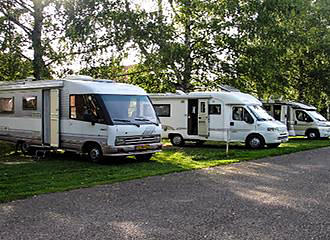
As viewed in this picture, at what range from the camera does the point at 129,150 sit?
42.6ft

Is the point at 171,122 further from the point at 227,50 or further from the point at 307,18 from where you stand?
the point at 307,18

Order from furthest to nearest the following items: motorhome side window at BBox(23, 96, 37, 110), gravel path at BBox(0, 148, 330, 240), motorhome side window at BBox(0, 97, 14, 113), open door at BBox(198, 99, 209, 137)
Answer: open door at BBox(198, 99, 209, 137) → motorhome side window at BBox(0, 97, 14, 113) → motorhome side window at BBox(23, 96, 37, 110) → gravel path at BBox(0, 148, 330, 240)

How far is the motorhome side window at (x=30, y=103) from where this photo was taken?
15.0 metres

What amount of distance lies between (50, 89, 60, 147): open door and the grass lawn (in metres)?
0.70

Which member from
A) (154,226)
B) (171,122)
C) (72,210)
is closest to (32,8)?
(171,122)

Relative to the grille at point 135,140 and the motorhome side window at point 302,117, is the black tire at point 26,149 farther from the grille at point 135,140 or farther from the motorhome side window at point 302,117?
the motorhome side window at point 302,117

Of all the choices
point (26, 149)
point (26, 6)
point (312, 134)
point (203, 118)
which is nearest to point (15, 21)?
point (26, 6)

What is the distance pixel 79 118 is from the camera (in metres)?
13.6

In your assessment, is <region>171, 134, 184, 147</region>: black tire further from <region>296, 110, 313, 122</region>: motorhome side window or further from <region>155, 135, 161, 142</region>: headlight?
<region>296, 110, 313, 122</region>: motorhome side window

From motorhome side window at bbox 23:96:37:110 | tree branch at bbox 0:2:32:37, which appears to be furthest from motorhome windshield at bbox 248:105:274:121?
tree branch at bbox 0:2:32:37

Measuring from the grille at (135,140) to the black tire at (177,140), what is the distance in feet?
21.1

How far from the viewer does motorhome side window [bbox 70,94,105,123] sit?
13051 mm

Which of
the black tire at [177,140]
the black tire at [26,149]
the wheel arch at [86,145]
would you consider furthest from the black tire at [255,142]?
the black tire at [26,149]

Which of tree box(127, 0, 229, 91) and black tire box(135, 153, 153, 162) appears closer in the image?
black tire box(135, 153, 153, 162)
